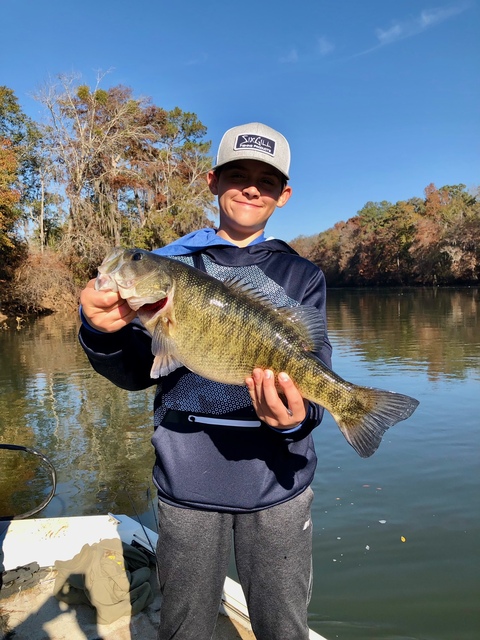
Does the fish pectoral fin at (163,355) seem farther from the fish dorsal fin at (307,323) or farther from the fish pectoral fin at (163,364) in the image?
the fish dorsal fin at (307,323)

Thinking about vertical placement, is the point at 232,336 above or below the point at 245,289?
below

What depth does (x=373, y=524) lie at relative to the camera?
5992 mm

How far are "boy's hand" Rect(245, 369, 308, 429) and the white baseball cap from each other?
1.17m

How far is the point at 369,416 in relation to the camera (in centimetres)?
245

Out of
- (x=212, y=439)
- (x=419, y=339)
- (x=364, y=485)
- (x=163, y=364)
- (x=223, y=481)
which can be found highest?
(x=163, y=364)

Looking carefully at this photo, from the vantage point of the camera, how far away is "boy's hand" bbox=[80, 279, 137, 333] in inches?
92.3

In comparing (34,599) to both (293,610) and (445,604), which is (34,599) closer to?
(293,610)

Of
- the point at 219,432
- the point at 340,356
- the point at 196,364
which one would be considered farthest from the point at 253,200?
the point at 340,356

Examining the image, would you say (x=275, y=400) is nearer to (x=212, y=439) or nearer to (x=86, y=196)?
(x=212, y=439)

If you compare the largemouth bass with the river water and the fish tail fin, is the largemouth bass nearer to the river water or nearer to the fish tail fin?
the fish tail fin

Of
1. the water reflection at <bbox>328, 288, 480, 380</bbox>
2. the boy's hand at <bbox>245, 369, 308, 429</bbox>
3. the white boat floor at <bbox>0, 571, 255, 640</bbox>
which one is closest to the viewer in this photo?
the boy's hand at <bbox>245, 369, 308, 429</bbox>

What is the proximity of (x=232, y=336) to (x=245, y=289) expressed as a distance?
26cm

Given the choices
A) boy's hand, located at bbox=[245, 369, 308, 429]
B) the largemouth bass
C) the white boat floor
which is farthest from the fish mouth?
the white boat floor

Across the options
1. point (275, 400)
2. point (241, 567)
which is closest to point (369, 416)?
point (275, 400)
